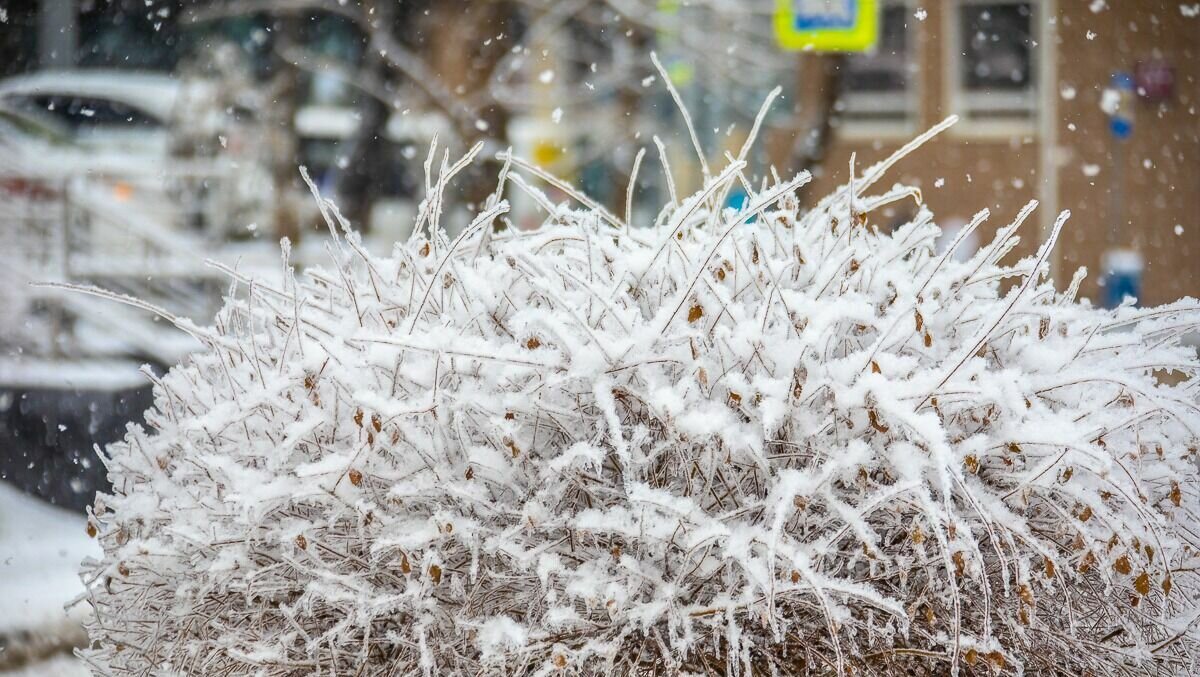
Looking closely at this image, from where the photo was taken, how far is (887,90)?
1834 centimetres

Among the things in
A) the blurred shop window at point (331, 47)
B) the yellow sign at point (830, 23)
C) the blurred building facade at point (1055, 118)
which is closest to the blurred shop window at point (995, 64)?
the blurred building facade at point (1055, 118)

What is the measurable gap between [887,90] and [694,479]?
1744 centimetres

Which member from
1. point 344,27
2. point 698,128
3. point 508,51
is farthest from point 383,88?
point 344,27

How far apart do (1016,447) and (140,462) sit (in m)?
1.64

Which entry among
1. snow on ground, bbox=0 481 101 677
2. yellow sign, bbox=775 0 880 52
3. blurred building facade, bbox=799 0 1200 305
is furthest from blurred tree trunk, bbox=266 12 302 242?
blurred building facade, bbox=799 0 1200 305

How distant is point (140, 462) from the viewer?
7.92ft

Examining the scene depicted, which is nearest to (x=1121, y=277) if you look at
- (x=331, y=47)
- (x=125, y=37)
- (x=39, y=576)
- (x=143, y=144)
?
(x=143, y=144)

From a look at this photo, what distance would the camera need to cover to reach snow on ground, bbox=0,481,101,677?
5000 millimetres

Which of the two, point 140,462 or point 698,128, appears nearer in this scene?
point 140,462

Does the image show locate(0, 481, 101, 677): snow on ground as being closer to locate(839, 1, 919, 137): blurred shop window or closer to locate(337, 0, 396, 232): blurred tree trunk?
locate(337, 0, 396, 232): blurred tree trunk

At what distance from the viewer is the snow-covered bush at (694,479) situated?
5.90 ft

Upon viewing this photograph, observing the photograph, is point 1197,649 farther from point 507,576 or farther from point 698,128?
point 698,128

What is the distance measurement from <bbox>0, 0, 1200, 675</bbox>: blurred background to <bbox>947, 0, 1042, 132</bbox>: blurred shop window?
0.04 meters

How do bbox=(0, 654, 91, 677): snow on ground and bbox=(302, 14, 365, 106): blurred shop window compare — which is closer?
bbox=(0, 654, 91, 677): snow on ground
